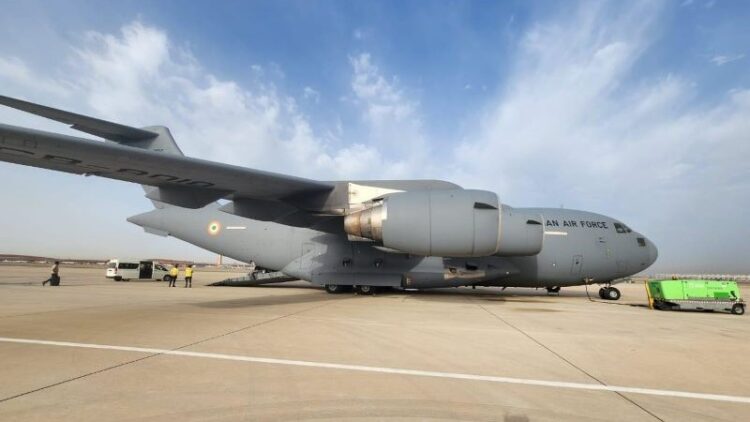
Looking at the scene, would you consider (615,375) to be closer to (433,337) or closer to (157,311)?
(433,337)

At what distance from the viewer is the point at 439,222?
974 centimetres

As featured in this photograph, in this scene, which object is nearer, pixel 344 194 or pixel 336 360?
pixel 336 360

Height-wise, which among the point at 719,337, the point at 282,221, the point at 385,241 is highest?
the point at 282,221

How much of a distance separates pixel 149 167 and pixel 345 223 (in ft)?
16.8

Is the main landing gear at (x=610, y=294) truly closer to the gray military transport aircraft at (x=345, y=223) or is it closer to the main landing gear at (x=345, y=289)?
the gray military transport aircraft at (x=345, y=223)

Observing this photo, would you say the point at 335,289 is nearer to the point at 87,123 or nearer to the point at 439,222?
the point at 439,222

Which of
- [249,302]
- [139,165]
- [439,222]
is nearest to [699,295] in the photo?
[439,222]

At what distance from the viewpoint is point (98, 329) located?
5773 mm

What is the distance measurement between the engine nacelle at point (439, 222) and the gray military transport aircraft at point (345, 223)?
0.03 metres

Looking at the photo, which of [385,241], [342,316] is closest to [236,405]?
[342,316]

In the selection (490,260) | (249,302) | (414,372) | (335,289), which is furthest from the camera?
(335,289)

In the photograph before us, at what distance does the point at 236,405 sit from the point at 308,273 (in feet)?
38.6

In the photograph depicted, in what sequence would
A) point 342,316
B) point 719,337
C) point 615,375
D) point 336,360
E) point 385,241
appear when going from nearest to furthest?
point 615,375
point 336,360
point 719,337
point 342,316
point 385,241

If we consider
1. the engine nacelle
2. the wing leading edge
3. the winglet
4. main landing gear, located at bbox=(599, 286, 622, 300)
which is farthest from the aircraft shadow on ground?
main landing gear, located at bbox=(599, 286, 622, 300)
